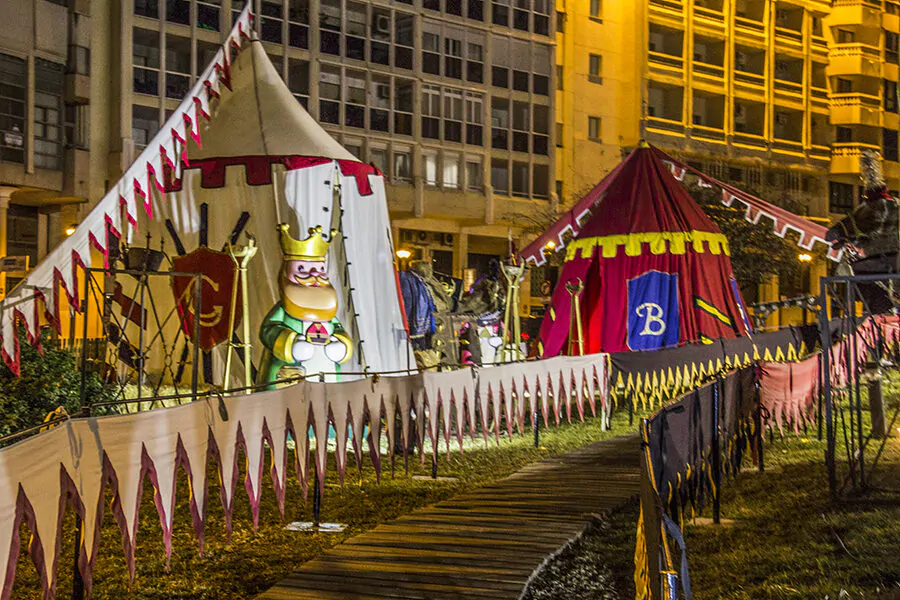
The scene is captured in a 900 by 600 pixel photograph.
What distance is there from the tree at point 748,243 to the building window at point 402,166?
9.73 m

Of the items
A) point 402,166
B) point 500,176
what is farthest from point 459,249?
point 402,166

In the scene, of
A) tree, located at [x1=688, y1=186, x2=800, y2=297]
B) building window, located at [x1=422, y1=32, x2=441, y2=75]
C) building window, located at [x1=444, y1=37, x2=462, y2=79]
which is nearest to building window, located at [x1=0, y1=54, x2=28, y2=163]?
building window, located at [x1=422, y1=32, x2=441, y2=75]

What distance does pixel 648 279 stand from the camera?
22484mm

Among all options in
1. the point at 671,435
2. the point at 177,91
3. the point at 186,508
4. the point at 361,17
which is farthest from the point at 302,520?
the point at 361,17

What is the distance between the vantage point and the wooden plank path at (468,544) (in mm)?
7441

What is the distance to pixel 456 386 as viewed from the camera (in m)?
12.6

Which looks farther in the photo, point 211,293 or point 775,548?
point 211,293

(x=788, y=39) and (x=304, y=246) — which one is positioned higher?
(x=788, y=39)

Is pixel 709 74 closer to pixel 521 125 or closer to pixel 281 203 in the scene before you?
pixel 521 125

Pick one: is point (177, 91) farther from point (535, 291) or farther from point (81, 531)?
point (81, 531)

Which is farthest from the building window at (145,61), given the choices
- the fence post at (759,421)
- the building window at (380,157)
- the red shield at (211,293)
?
the fence post at (759,421)

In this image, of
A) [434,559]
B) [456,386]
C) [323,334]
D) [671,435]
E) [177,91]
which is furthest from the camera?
[177,91]

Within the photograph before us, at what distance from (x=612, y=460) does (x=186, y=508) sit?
5.09m

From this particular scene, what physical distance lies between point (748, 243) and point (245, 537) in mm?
34952
